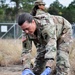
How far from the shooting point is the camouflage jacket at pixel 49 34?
14.2 feet

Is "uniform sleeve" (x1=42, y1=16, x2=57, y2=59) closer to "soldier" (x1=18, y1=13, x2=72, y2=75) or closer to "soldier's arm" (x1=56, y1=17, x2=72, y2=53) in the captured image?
"soldier" (x1=18, y1=13, x2=72, y2=75)

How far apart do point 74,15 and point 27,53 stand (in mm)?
37602

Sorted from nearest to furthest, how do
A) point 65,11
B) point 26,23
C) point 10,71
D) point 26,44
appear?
point 26,23 → point 26,44 → point 10,71 → point 65,11

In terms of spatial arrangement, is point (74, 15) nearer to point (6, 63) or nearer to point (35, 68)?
point (6, 63)

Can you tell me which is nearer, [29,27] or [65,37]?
[29,27]

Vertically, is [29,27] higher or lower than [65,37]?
Answer: higher

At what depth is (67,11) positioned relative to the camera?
43.4 metres

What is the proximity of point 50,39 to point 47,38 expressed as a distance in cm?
10

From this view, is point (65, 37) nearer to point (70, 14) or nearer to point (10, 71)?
point (10, 71)

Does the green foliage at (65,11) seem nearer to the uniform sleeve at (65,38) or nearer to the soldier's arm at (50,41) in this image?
the uniform sleeve at (65,38)

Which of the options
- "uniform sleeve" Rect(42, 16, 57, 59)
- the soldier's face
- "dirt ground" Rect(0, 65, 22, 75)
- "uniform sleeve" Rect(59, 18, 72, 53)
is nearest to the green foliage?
"dirt ground" Rect(0, 65, 22, 75)

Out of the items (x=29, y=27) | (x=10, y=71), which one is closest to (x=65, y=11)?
(x=10, y=71)

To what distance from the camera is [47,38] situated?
4441 mm

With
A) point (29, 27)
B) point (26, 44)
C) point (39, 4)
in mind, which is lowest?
point (26, 44)
